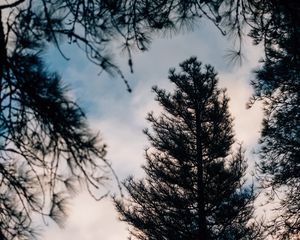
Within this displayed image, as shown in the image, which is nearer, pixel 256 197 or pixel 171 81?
pixel 256 197

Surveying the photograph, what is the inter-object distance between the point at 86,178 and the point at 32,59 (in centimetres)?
104

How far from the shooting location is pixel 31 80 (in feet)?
10.7

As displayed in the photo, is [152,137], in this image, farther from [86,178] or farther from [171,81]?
[86,178]

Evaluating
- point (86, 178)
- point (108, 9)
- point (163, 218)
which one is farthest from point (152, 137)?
point (86, 178)

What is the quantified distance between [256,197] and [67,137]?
9.04 metres

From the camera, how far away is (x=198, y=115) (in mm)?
11891

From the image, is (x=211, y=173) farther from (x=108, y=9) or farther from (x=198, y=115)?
(x=108, y=9)

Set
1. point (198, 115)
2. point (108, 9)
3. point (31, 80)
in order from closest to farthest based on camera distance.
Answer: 1. point (31, 80)
2. point (108, 9)
3. point (198, 115)

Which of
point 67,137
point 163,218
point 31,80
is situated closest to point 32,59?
point 31,80

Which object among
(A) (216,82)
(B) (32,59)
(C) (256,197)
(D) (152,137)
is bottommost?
(B) (32,59)

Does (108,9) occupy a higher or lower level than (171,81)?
lower

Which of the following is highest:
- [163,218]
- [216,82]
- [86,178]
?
[216,82]

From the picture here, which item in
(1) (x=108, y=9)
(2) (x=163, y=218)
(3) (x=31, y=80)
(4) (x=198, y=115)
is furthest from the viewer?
(4) (x=198, y=115)

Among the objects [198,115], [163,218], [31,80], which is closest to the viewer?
[31,80]
